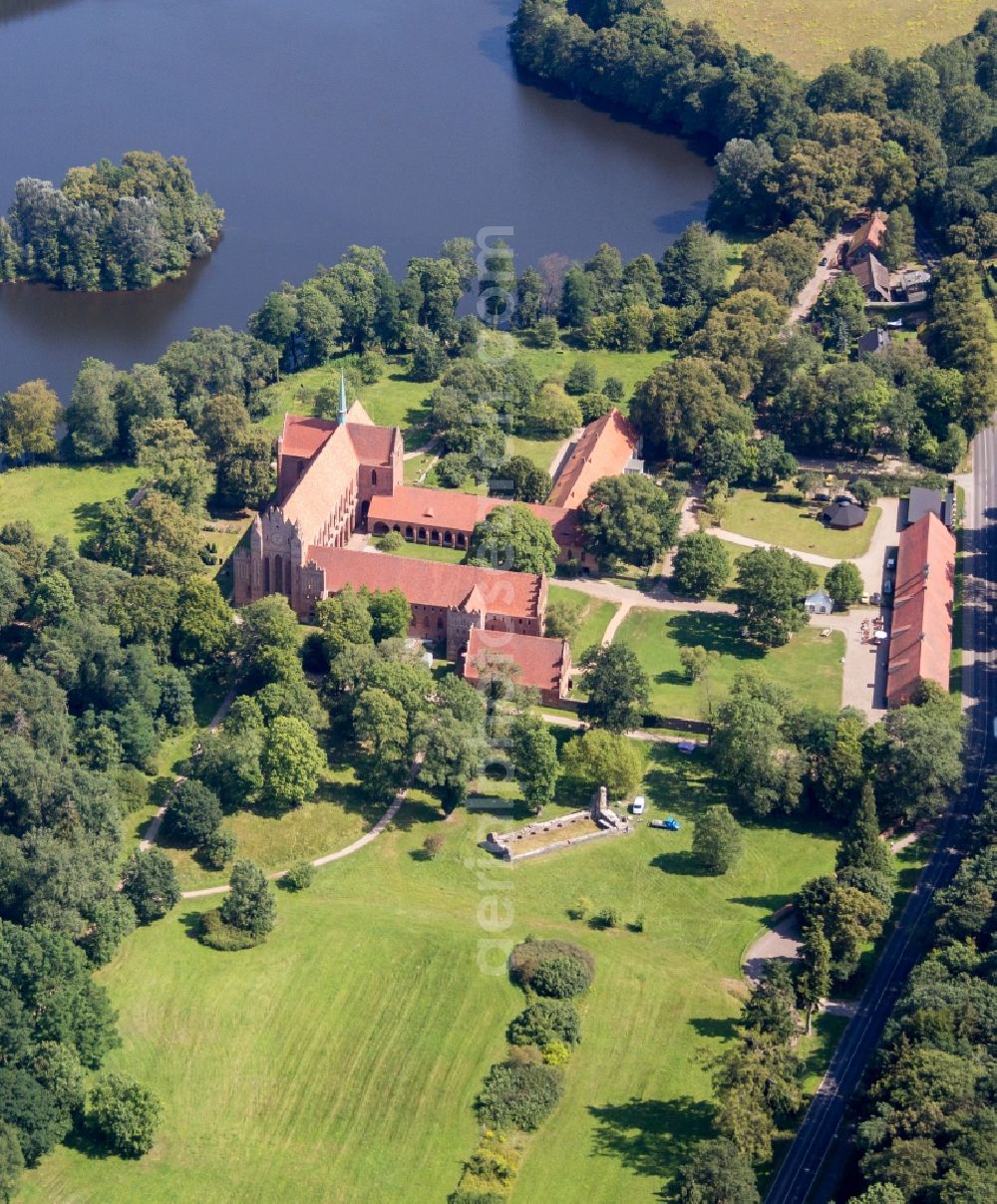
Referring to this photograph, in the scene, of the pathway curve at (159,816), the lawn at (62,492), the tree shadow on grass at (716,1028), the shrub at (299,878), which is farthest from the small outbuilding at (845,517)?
the lawn at (62,492)

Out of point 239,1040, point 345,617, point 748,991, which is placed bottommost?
point 239,1040

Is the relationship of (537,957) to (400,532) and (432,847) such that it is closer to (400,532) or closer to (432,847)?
(432,847)

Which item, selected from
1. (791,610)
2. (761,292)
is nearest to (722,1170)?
(791,610)

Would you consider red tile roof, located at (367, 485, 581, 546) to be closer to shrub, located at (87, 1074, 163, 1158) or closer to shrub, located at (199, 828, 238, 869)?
shrub, located at (199, 828, 238, 869)

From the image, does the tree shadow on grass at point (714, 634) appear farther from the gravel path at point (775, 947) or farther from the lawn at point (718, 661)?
the gravel path at point (775, 947)

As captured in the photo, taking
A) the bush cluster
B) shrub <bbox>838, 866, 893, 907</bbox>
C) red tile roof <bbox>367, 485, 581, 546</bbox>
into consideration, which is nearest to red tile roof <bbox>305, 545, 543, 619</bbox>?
red tile roof <bbox>367, 485, 581, 546</bbox>

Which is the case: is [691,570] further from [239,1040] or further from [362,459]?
[239,1040]

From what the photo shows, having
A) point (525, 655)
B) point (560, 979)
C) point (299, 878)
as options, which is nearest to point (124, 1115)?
point (299, 878)
